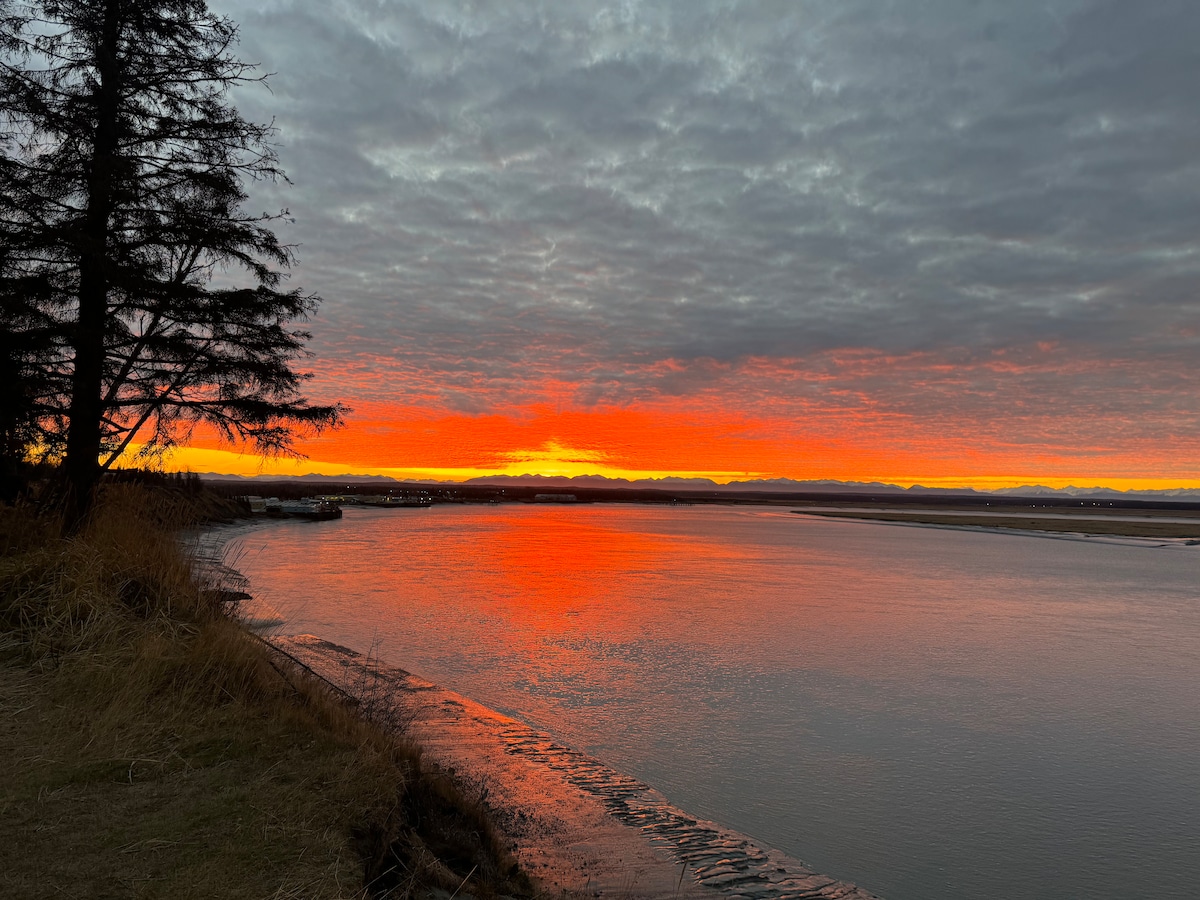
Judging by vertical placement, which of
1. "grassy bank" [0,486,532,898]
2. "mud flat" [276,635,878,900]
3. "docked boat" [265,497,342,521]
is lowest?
"mud flat" [276,635,878,900]

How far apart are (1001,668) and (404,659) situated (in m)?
12.4

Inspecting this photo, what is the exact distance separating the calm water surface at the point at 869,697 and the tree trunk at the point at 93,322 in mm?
6372

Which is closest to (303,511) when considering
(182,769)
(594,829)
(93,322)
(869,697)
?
(93,322)

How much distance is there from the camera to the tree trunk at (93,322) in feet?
38.2

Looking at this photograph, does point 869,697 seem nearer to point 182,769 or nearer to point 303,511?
point 182,769

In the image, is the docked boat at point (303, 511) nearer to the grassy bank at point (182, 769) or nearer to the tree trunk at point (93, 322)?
the tree trunk at point (93, 322)

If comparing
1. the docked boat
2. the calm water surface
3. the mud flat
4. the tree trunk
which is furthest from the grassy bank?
the docked boat

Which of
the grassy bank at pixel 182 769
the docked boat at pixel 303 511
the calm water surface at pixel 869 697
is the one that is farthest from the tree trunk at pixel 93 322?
the docked boat at pixel 303 511

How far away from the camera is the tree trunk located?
11.6 meters

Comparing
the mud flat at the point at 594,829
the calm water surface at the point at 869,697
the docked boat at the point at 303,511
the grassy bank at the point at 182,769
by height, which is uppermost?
the grassy bank at the point at 182,769

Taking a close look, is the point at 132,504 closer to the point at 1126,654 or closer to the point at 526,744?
the point at 526,744

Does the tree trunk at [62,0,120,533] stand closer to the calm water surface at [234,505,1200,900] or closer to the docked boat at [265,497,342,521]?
the calm water surface at [234,505,1200,900]

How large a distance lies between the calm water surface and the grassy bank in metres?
3.59

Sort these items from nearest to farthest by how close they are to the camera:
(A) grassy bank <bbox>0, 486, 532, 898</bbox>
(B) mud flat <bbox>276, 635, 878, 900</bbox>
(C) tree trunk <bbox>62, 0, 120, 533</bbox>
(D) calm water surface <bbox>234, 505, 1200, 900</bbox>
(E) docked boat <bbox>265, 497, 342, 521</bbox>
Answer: (A) grassy bank <bbox>0, 486, 532, 898</bbox> → (B) mud flat <bbox>276, 635, 878, 900</bbox> → (D) calm water surface <bbox>234, 505, 1200, 900</bbox> → (C) tree trunk <bbox>62, 0, 120, 533</bbox> → (E) docked boat <bbox>265, 497, 342, 521</bbox>
